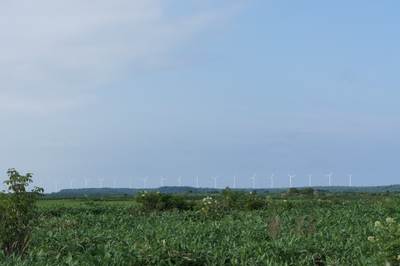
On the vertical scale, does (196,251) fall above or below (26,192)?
below

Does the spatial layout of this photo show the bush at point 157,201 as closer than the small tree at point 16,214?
No

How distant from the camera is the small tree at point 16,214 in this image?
34.1ft

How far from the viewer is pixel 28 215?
10.9m

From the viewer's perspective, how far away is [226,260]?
807 centimetres

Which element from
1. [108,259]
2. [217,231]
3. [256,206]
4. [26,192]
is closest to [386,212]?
[256,206]

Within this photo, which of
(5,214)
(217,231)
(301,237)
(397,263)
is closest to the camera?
(397,263)

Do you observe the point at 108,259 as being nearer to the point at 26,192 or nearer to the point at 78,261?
the point at 78,261

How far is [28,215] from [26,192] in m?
0.50

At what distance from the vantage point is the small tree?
10383mm

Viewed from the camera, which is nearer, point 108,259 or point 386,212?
point 108,259

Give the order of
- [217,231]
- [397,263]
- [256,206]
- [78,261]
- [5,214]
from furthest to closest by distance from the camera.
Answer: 1. [256,206]
2. [217,231]
3. [5,214]
4. [78,261]
5. [397,263]

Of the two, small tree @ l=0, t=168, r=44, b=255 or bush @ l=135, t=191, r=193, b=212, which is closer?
small tree @ l=0, t=168, r=44, b=255

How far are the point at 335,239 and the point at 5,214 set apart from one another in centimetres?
548

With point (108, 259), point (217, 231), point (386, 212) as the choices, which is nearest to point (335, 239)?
point (217, 231)
